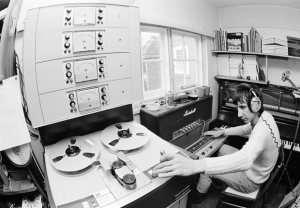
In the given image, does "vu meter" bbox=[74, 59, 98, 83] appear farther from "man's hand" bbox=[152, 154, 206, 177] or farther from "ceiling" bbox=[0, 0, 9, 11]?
"man's hand" bbox=[152, 154, 206, 177]

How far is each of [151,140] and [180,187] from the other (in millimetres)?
379

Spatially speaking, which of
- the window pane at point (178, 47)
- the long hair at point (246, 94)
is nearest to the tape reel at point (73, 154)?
the long hair at point (246, 94)

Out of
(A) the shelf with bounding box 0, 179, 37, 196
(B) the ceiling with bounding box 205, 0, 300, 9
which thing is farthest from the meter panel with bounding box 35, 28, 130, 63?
(B) the ceiling with bounding box 205, 0, 300, 9

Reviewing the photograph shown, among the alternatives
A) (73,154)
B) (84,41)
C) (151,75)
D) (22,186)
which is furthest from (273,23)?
(22,186)

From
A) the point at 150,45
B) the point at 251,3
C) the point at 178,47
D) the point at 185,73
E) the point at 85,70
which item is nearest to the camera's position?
the point at 85,70

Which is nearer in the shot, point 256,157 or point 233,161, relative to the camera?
point 233,161

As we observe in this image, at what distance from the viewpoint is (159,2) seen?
2.05m

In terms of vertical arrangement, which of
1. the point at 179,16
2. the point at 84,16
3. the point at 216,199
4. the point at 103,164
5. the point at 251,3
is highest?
the point at 251,3

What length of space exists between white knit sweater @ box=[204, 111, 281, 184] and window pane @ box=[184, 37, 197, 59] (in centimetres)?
178

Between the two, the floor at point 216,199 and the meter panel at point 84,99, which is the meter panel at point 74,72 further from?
the floor at point 216,199

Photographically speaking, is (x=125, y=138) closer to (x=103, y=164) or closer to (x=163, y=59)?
(x=103, y=164)

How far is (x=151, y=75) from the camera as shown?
7.89ft

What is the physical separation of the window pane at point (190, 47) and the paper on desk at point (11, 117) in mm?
2506

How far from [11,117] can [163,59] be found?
A: 197cm
